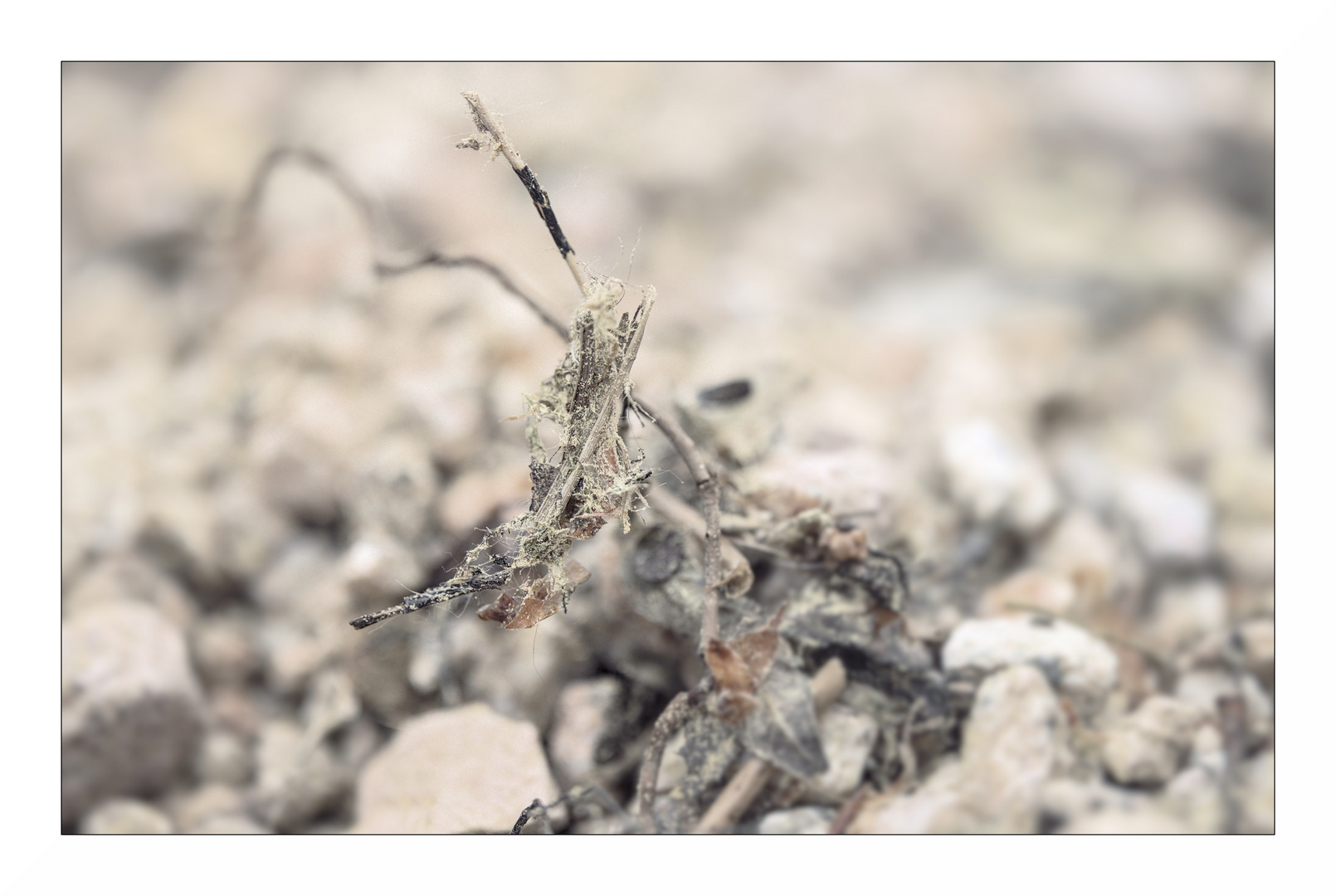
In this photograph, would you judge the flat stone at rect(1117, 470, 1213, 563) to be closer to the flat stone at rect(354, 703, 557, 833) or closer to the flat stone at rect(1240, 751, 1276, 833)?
the flat stone at rect(1240, 751, 1276, 833)

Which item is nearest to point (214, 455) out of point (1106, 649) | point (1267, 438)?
point (1106, 649)

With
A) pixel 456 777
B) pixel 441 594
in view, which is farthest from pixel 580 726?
pixel 441 594

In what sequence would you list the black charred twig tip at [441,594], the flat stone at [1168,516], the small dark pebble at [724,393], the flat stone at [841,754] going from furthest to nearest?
the flat stone at [1168,516]
the small dark pebble at [724,393]
the flat stone at [841,754]
the black charred twig tip at [441,594]

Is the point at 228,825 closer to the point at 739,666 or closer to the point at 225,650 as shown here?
the point at 225,650

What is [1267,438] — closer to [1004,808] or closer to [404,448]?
[1004,808]

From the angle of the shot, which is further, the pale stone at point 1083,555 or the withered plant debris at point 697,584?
the pale stone at point 1083,555

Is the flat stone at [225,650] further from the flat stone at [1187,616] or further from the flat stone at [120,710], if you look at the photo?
the flat stone at [1187,616]

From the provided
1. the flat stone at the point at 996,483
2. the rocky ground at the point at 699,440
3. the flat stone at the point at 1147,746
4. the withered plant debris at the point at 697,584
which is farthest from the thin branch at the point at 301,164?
the flat stone at the point at 1147,746
